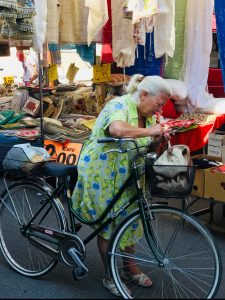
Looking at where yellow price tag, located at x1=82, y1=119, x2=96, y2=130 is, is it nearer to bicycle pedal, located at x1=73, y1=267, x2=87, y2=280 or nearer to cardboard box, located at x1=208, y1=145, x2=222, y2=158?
cardboard box, located at x1=208, y1=145, x2=222, y2=158

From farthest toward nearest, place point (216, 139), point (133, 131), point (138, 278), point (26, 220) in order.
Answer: point (216, 139), point (26, 220), point (138, 278), point (133, 131)

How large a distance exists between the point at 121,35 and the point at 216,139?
6.56 ft

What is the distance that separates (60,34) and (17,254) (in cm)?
366

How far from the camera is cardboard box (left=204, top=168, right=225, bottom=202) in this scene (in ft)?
13.8

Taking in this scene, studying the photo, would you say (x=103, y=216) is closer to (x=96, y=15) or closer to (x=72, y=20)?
(x=96, y=15)

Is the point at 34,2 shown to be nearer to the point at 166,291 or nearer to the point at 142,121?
the point at 142,121

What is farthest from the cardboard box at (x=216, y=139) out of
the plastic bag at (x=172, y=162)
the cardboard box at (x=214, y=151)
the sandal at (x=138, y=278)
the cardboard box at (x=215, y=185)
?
the sandal at (x=138, y=278)

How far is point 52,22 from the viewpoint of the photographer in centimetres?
616

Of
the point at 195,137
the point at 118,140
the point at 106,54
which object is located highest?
the point at 106,54

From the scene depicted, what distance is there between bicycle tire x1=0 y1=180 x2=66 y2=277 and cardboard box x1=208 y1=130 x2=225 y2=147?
2.59m

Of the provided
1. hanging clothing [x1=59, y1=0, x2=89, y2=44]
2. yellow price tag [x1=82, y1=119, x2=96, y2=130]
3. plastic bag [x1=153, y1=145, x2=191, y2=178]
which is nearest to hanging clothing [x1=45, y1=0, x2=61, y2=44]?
hanging clothing [x1=59, y1=0, x2=89, y2=44]

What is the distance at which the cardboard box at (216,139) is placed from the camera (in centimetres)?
536

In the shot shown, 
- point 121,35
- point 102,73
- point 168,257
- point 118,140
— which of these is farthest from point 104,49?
point 168,257

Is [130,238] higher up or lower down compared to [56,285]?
higher up
